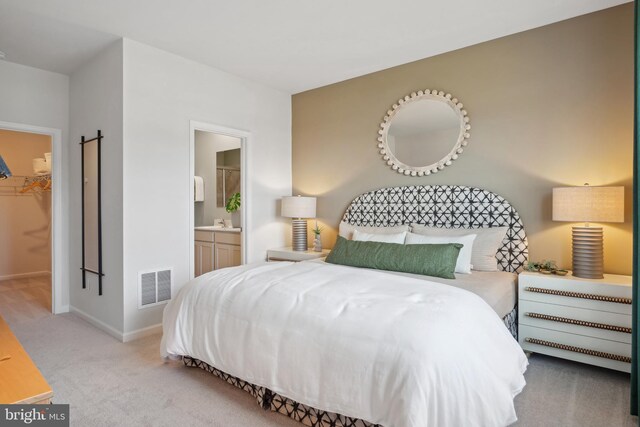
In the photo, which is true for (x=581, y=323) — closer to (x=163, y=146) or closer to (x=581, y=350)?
(x=581, y=350)

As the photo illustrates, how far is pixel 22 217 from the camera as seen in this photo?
5.98 m

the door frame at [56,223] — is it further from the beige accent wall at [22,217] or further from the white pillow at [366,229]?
the white pillow at [366,229]

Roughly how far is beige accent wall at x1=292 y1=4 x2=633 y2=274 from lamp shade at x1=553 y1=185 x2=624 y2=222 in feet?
1.04

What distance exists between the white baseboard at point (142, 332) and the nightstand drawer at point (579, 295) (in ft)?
10.4

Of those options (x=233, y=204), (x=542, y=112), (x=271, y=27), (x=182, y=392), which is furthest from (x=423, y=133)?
(x=182, y=392)

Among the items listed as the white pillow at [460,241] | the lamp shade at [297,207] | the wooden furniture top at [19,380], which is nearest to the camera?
the wooden furniture top at [19,380]

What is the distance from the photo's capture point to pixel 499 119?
336 cm

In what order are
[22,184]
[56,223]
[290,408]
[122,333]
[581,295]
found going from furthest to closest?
[22,184], [56,223], [122,333], [581,295], [290,408]

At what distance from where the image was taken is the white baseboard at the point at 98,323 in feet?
10.9

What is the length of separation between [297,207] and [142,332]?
201 cm

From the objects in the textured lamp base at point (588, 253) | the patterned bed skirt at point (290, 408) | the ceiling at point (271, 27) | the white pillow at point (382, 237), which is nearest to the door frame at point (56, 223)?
the ceiling at point (271, 27)

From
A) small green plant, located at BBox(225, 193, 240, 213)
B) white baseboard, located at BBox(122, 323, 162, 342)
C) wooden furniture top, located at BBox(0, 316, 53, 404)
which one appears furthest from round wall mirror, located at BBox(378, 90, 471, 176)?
wooden furniture top, located at BBox(0, 316, 53, 404)

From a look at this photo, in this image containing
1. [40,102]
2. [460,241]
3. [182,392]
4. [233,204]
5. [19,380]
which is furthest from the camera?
[233,204]

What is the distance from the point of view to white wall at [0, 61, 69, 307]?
12.2 feet
